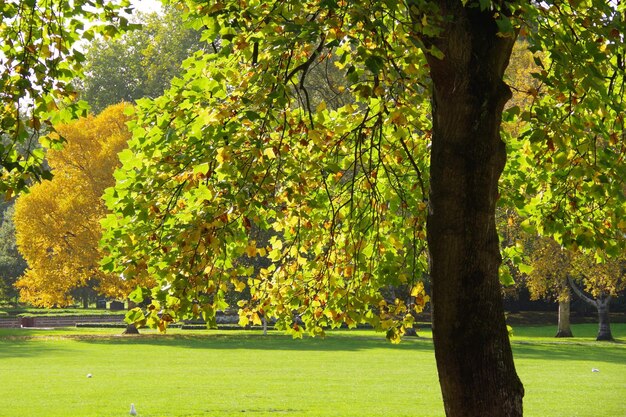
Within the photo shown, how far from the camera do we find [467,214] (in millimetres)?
8539

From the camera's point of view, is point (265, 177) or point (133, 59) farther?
point (133, 59)

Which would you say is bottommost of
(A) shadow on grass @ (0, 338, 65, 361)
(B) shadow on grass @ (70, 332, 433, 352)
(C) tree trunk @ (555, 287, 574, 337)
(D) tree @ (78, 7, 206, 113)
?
(A) shadow on grass @ (0, 338, 65, 361)

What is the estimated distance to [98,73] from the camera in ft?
241

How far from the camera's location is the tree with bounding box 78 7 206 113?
70.6 metres

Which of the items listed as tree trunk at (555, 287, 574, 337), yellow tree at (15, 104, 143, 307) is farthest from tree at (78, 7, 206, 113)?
tree trunk at (555, 287, 574, 337)

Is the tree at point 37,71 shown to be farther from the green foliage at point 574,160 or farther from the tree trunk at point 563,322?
the tree trunk at point 563,322

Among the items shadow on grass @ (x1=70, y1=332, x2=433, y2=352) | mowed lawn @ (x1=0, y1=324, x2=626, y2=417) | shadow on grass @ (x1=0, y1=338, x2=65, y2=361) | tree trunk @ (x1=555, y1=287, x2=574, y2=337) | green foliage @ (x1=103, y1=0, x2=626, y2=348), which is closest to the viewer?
green foliage @ (x1=103, y1=0, x2=626, y2=348)

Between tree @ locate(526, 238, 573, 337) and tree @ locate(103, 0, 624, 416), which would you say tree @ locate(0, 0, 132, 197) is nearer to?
tree @ locate(103, 0, 624, 416)

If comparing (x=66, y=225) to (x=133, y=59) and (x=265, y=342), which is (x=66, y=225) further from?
(x=133, y=59)

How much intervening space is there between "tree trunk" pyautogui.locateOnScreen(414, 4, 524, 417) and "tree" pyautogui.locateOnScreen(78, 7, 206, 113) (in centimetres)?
6234

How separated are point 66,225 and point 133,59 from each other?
26594 millimetres

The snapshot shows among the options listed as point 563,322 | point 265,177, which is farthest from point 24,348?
point 265,177

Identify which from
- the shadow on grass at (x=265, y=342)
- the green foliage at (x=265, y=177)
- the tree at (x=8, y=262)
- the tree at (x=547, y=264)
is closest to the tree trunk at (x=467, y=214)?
the green foliage at (x=265, y=177)

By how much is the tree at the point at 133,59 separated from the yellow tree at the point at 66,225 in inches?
735
